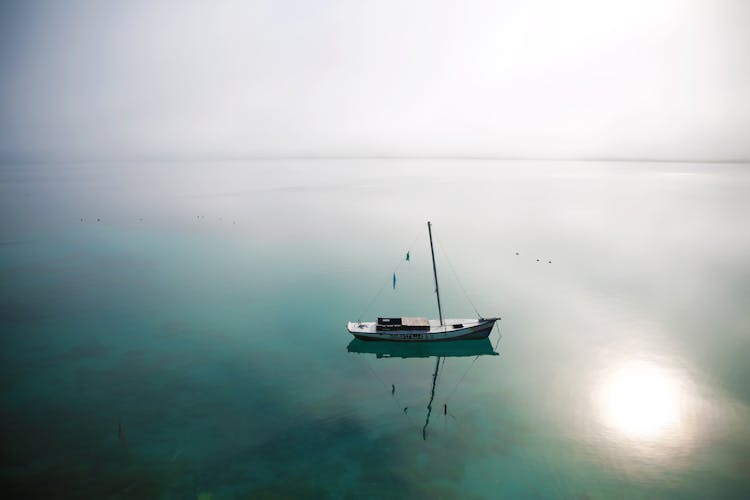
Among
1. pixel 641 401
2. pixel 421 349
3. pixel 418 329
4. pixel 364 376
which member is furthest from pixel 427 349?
pixel 641 401

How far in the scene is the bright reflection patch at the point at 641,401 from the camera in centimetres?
3916

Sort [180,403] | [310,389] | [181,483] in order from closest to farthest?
[181,483] → [180,403] → [310,389]

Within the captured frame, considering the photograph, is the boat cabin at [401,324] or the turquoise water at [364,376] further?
the boat cabin at [401,324]

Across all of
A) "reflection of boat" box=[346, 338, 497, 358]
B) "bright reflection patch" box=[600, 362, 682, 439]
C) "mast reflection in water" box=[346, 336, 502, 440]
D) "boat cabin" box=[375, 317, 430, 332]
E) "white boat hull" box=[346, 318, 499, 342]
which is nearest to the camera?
"bright reflection patch" box=[600, 362, 682, 439]

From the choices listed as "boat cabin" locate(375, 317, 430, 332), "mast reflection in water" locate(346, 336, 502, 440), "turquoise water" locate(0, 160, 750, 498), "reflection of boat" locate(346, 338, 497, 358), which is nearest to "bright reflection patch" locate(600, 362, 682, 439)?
"turquoise water" locate(0, 160, 750, 498)

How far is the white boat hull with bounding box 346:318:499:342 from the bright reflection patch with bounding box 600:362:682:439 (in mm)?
15416

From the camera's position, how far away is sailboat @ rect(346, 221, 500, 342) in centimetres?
5281

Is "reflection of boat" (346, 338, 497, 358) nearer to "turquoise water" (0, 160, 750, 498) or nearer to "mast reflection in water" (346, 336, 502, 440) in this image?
"mast reflection in water" (346, 336, 502, 440)

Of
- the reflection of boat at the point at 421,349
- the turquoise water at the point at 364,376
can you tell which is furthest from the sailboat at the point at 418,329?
the turquoise water at the point at 364,376

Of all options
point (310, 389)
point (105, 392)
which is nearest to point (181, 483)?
point (310, 389)

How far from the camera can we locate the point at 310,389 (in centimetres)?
4475

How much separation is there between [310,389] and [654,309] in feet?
197

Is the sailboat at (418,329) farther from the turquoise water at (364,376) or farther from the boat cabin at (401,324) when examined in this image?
the turquoise water at (364,376)

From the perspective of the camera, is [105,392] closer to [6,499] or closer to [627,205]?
[6,499]
